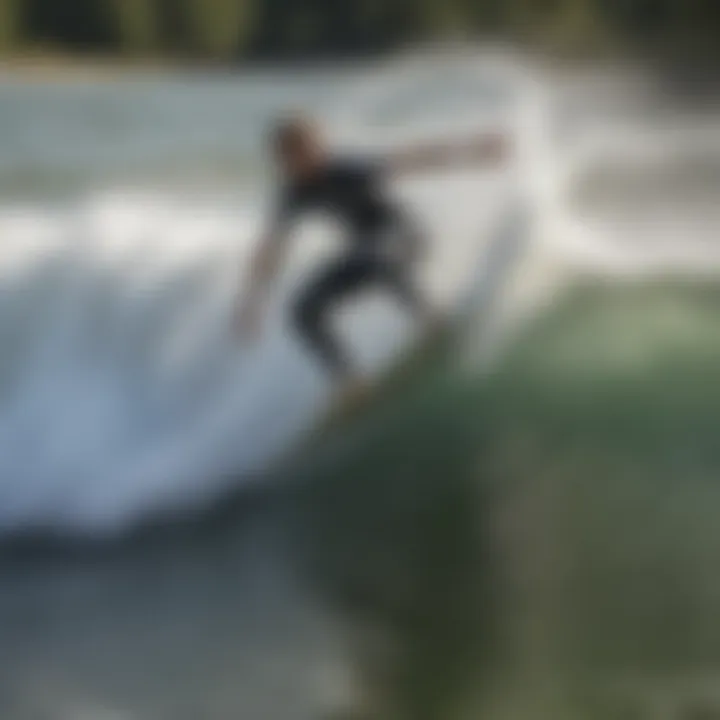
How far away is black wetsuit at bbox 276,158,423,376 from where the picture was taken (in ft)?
2.97

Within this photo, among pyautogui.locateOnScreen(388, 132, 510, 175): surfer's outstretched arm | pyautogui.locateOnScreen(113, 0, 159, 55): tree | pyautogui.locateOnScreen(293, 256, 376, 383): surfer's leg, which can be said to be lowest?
pyautogui.locateOnScreen(293, 256, 376, 383): surfer's leg

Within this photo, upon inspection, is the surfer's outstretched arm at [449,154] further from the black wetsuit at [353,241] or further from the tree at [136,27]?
the tree at [136,27]

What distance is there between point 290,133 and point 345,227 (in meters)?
0.07

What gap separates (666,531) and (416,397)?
18 centimetres

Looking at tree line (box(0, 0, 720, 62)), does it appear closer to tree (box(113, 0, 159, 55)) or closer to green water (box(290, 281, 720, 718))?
tree (box(113, 0, 159, 55))

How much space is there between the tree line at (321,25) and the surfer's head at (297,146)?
44 mm

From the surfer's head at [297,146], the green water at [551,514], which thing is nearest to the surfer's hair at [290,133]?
the surfer's head at [297,146]

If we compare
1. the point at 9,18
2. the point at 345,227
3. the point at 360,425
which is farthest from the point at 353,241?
the point at 9,18

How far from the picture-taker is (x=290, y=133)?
35.4 inches

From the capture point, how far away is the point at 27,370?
893 millimetres

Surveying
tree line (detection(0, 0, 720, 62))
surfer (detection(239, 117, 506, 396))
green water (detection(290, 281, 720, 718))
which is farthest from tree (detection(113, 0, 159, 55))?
green water (detection(290, 281, 720, 718))

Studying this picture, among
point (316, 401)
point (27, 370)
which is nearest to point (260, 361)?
point (316, 401)

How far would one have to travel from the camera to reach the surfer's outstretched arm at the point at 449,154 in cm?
91

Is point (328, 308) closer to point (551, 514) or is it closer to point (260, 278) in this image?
point (260, 278)
